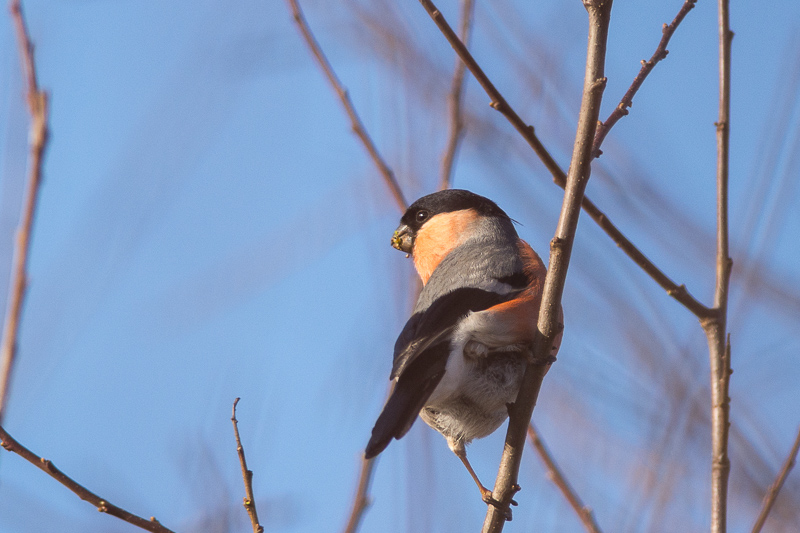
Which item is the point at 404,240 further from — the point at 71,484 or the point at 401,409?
the point at 71,484

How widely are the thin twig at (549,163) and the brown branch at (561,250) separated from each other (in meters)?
0.21

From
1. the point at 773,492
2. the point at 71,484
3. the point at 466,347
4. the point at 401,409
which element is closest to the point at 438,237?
the point at 466,347

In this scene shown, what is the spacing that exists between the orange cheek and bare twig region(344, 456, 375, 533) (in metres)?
1.03

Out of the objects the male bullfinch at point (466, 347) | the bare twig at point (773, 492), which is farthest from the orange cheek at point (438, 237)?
the bare twig at point (773, 492)

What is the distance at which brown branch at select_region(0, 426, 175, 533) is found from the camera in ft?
5.02

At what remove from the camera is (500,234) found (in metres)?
2.99

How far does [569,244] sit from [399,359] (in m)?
0.60

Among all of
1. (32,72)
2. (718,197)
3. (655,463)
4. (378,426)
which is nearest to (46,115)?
(32,72)

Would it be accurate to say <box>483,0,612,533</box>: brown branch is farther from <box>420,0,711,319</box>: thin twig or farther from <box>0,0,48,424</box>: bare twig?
<box>0,0,48,424</box>: bare twig

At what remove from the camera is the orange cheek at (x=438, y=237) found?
3.06 meters

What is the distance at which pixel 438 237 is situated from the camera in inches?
124

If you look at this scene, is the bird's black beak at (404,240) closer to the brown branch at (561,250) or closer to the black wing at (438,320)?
the black wing at (438,320)

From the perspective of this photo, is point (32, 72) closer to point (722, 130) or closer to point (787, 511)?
point (722, 130)

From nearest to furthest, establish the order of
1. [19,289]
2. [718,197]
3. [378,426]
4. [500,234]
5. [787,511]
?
[19,289] → [378,426] → [718,197] → [787,511] → [500,234]
